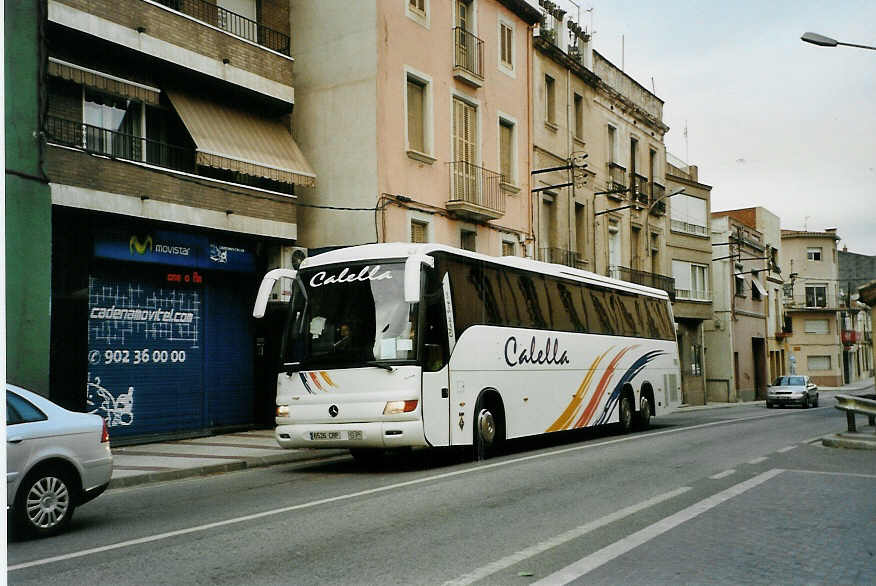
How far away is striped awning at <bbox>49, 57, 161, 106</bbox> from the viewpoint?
635 inches

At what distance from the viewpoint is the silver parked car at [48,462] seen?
319 inches

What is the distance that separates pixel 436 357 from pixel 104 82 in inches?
350

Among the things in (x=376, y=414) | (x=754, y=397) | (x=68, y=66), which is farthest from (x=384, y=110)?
(x=754, y=397)

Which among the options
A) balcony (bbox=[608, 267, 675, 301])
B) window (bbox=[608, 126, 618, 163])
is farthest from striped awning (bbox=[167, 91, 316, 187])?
window (bbox=[608, 126, 618, 163])

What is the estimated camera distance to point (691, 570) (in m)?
6.25

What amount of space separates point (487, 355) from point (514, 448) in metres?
2.91

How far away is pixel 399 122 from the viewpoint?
22500mm

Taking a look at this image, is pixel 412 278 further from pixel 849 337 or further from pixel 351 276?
pixel 849 337

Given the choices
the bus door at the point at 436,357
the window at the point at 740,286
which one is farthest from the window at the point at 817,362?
the bus door at the point at 436,357

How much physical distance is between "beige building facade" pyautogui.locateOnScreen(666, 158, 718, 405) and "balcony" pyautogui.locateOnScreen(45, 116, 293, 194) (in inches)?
1114

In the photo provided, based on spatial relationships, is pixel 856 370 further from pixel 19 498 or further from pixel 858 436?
pixel 19 498

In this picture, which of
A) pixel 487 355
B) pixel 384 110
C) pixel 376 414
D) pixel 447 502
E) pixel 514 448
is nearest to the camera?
pixel 447 502

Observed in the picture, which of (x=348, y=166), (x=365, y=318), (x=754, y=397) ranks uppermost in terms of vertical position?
(x=348, y=166)

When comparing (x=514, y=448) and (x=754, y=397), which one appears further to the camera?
(x=754, y=397)
